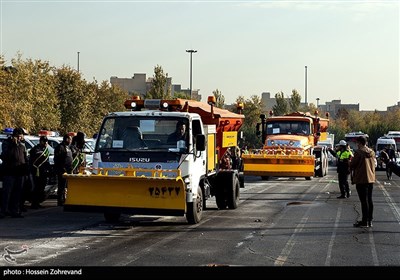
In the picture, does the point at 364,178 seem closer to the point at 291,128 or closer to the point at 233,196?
the point at 233,196

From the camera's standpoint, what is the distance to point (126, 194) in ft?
47.9

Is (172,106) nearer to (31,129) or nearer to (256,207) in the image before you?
(256,207)

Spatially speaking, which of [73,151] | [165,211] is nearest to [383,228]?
[165,211]

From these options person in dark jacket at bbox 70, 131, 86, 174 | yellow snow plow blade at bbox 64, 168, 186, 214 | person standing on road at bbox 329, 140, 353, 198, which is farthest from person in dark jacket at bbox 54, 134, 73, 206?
person standing on road at bbox 329, 140, 353, 198

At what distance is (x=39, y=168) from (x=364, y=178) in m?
7.93

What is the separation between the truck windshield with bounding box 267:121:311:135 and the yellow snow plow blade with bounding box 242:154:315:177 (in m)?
3.59

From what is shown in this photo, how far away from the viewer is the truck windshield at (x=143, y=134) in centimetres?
1560

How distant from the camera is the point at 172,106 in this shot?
17344mm

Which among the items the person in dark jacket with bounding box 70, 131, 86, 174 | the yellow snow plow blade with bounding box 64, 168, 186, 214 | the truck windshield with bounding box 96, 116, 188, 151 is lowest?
the yellow snow plow blade with bounding box 64, 168, 186, 214

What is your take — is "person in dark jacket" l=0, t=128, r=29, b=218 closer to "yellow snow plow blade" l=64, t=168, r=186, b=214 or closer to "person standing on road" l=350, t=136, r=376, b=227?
"yellow snow plow blade" l=64, t=168, r=186, b=214

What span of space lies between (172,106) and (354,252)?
21.3 ft

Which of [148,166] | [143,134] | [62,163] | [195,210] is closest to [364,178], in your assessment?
[195,210]

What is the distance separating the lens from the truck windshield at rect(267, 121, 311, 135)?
3578cm

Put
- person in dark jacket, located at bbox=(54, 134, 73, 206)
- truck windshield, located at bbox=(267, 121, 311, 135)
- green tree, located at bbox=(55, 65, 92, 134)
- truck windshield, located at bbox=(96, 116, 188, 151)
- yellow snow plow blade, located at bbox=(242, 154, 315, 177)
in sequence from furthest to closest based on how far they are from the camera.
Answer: green tree, located at bbox=(55, 65, 92, 134) < truck windshield, located at bbox=(267, 121, 311, 135) < yellow snow plow blade, located at bbox=(242, 154, 315, 177) < person in dark jacket, located at bbox=(54, 134, 73, 206) < truck windshield, located at bbox=(96, 116, 188, 151)
